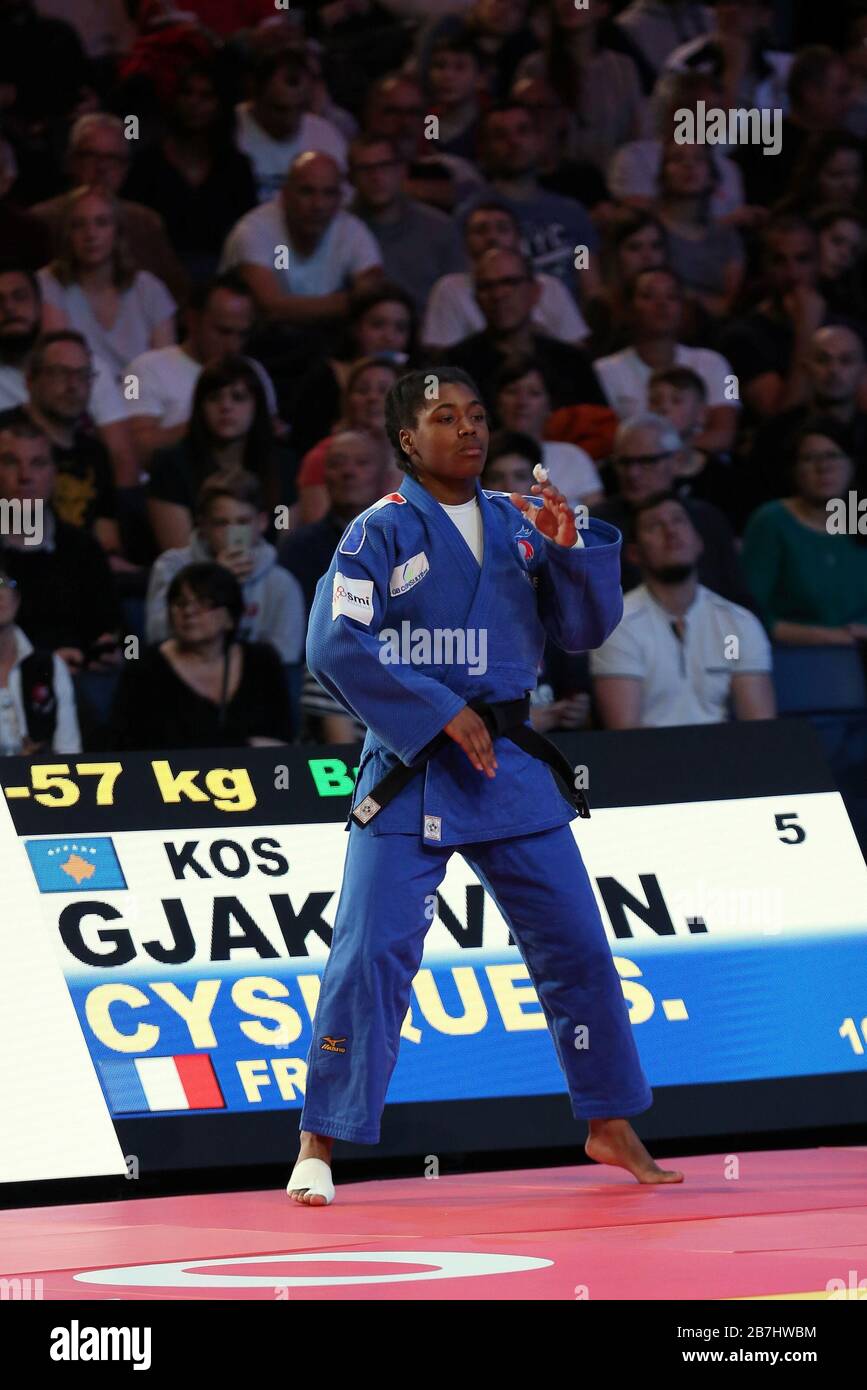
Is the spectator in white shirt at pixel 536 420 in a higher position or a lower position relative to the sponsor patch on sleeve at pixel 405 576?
higher

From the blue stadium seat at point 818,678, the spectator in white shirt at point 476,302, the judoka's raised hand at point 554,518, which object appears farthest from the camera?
the spectator in white shirt at point 476,302

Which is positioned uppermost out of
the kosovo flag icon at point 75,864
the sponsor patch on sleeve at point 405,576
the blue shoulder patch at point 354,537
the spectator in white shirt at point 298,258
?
the spectator in white shirt at point 298,258

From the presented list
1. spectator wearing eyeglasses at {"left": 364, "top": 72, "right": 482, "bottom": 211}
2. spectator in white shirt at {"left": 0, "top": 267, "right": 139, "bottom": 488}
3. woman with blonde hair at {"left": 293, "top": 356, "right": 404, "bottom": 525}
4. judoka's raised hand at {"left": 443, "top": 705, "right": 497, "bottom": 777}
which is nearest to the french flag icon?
judoka's raised hand at {"left": 443, "top": 705, "right": 497, "bottom": 777}

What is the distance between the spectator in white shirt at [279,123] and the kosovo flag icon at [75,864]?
448cm

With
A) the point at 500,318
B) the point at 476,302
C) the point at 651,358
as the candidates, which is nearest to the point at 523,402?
the point at 500,318

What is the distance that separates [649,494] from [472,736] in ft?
10.4

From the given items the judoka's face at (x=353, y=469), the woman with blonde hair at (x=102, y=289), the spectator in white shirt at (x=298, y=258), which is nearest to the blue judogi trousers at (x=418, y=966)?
the judoka's face at (x=353, y=469)

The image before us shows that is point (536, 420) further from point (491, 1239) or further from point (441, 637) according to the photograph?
point (491, 1239)

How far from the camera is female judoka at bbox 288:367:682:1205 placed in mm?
4277

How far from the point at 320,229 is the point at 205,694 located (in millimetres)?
2628

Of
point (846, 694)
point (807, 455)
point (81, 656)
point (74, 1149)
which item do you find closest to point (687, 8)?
point (807, 455)

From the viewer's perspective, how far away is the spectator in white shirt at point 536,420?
750cm

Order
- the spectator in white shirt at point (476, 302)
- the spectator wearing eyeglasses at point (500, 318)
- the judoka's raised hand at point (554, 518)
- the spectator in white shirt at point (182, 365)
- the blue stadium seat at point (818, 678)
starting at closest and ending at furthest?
the judoka's raised hand at point (554, 518) < the blue stadium seat at point (818, 678) < the spectator in white shirt at point (182, 365) < the spectator wearing eyeglasses at point (500, 318) < the spectator in white shirt at point (476, 302)

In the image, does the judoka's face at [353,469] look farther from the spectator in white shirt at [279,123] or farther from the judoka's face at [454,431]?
the judoka's face at [454,431]
